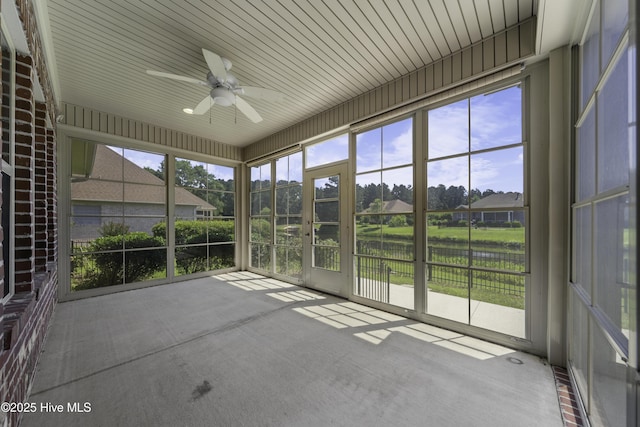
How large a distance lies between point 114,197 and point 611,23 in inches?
236

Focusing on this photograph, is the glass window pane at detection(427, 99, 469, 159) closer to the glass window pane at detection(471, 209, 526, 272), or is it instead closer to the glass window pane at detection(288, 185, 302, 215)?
the glass window pane at detection(471, 209, 526, 272)

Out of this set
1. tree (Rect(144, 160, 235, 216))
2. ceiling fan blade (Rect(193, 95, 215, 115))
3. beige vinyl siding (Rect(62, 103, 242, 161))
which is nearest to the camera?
ceiling fan blade (Rect(193, 95, 215, 115))

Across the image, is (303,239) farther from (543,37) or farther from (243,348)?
(543,37)

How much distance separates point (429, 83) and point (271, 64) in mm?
1847

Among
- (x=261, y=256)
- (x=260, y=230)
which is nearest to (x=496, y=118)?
(x=260, y=230)

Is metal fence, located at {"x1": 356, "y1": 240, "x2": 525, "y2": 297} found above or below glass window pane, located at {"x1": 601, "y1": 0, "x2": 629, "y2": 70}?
below

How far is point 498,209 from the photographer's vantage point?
2533 millimetres

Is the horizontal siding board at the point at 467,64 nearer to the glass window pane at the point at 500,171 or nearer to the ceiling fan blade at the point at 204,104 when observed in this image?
the glass window pane at the point at 500,171

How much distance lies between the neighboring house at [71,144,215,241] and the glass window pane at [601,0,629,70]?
19.2 feet

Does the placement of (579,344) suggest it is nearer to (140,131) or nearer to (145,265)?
(145,265)

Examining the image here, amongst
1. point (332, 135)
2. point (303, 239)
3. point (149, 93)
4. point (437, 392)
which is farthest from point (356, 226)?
point (149, 93)

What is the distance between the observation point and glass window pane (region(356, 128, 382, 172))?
3566 millimetres

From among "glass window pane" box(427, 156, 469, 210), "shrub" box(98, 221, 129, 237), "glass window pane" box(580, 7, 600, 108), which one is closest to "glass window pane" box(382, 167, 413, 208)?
"glass window pane" box(427, 156, 469, 210)

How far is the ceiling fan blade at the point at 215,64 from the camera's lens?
219 cm
